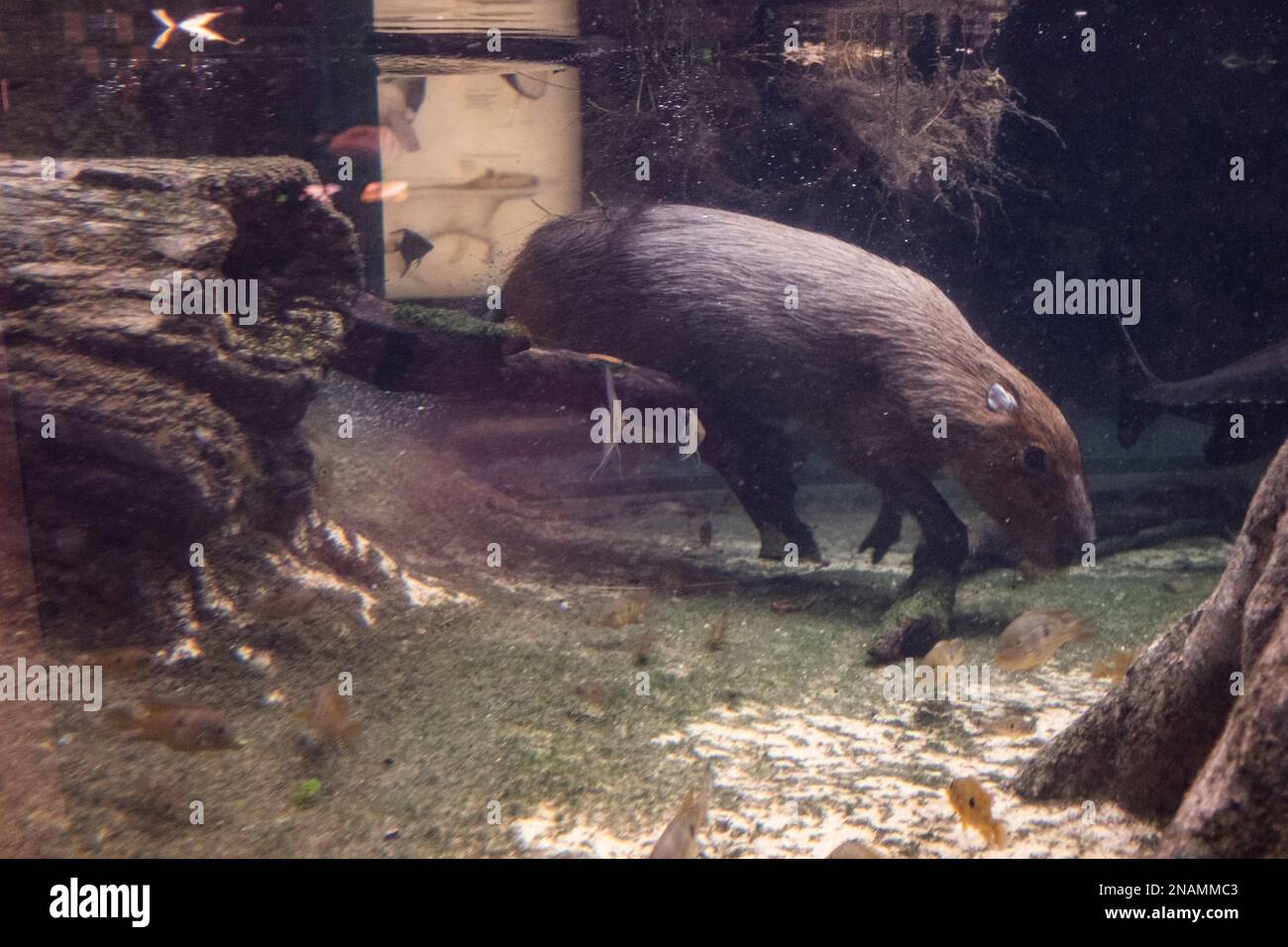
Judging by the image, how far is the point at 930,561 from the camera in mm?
5160

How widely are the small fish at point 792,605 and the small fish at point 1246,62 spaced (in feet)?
26.8

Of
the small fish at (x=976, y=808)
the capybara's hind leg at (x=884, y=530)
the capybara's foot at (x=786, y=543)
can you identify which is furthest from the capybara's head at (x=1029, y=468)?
the small fish at (x=976, y=808)

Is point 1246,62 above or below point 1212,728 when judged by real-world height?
above

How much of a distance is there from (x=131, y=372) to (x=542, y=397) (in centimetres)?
241

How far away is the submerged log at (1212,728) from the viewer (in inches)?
75.0

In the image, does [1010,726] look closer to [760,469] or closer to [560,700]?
[560,700]

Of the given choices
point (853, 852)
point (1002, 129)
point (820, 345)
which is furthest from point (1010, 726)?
point (1002, 129)

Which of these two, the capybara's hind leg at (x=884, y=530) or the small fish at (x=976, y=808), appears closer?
the small fish at (x=976, y=808)

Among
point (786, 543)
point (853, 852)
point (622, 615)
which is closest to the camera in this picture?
point (853, 852)

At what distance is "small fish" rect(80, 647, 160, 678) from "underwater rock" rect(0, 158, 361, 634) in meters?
0.17

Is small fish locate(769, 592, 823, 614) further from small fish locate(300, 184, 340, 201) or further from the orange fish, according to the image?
the orange fish

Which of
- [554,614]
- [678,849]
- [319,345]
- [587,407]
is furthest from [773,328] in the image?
[678,849]

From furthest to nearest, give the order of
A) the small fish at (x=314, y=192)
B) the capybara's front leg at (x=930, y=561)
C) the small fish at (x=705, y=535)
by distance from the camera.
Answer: the small fish at (x=705, y=535)
the capybara's front leg at (x=930, y=561)
the small fish at (x=314, y=192)

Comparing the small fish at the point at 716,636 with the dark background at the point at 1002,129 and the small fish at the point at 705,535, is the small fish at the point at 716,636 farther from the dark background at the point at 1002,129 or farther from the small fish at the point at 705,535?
the dark background at the point at 1002,129
